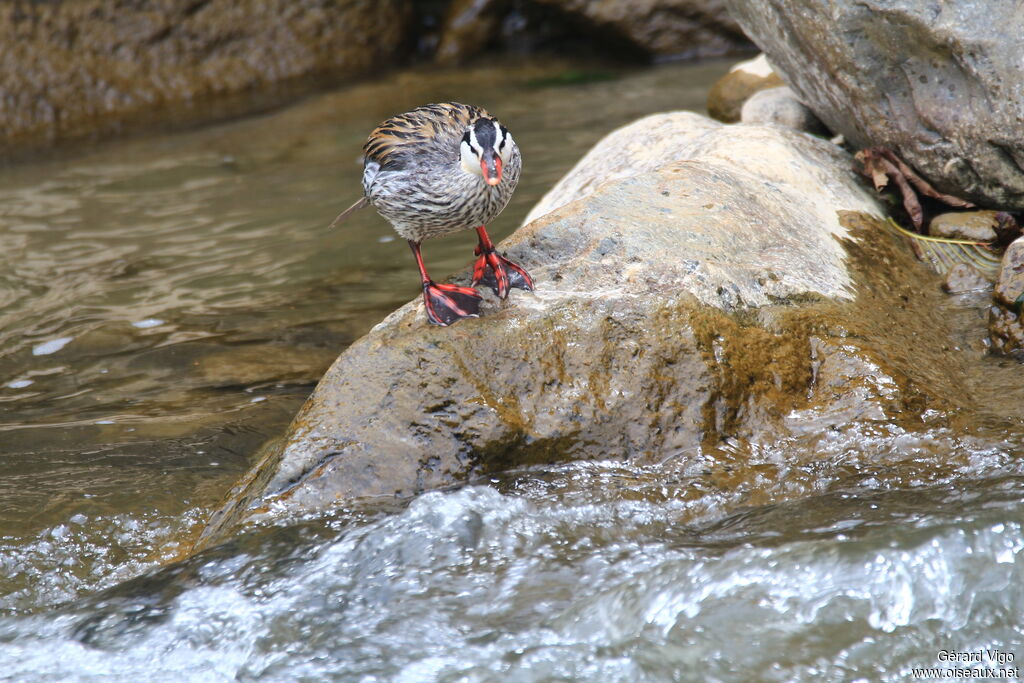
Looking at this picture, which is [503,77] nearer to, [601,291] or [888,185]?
[888,185]

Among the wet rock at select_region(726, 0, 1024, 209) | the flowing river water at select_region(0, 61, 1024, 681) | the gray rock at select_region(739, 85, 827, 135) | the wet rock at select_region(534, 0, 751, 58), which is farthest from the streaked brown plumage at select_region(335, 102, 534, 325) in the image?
the wet rock at select_region(534, 0, 751, 58)

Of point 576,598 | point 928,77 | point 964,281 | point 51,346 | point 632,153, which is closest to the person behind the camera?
point 576,598

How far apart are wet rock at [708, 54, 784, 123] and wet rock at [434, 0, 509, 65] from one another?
6183 mm

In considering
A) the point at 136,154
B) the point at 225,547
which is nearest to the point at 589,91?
the point at 136,154

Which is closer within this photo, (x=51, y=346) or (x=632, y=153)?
(x=632, y=153)

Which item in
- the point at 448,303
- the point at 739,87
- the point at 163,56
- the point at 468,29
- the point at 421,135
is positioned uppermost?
the point at 421,135

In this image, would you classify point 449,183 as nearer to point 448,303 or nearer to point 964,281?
point 448,303

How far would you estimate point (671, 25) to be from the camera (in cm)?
1245

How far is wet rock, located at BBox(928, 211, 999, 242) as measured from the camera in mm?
4730

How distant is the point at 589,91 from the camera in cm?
1128

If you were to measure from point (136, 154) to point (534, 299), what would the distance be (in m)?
7.45

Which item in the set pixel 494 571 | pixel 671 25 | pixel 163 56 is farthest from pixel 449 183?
pixel 671 25

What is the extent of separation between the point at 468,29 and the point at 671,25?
2.70 metres

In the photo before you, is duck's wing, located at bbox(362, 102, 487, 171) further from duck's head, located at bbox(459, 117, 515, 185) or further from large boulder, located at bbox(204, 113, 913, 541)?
large boulder, located at bbox(204, 113, 913, 541)
